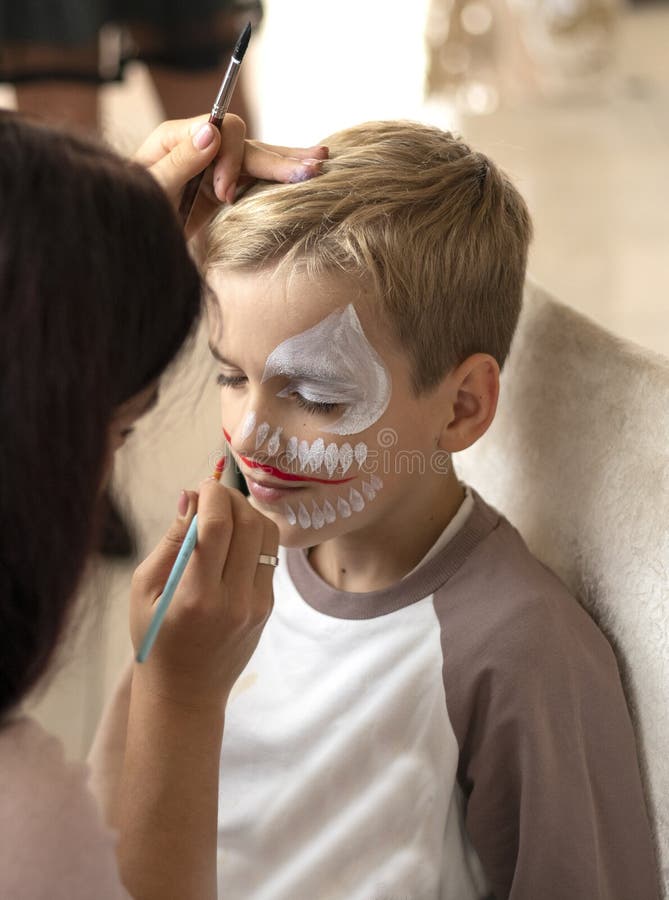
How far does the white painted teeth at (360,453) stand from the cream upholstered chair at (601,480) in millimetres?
170

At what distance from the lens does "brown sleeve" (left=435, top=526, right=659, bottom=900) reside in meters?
0.83

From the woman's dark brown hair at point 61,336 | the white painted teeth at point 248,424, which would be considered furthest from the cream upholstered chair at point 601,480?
the woman's dark brown hair at point 61,336

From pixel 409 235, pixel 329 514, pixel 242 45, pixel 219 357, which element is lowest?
pixel 329 514

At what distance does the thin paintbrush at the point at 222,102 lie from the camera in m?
0.84

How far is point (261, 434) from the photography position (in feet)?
3.07

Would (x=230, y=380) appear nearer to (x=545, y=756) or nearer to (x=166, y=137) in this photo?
(x=166, y=137)

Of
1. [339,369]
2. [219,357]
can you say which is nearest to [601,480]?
[339,369]

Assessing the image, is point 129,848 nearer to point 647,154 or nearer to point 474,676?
point 474,676

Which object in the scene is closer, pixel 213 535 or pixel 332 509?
pixel 213 535

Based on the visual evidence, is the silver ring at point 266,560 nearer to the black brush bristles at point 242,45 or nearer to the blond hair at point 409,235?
the blond hair at point 409,235

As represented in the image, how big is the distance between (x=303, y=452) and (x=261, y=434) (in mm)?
39

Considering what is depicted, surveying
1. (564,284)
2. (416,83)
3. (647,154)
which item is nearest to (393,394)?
(564,284)

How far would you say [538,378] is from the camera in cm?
100

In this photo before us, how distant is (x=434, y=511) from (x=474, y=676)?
0.58 feet
